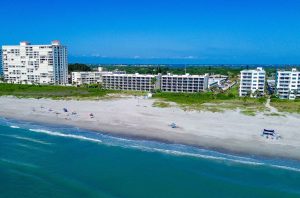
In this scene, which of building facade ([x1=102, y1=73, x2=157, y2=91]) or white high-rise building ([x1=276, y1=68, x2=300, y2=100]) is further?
building facade ([x1=102, y1=73, x2=157, y2=91])

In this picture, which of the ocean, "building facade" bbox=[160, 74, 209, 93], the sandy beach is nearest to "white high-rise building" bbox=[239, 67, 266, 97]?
"building facade" bbox=[160, 74, 209, 93]

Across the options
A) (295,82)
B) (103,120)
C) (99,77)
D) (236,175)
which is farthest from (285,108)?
(99,77)

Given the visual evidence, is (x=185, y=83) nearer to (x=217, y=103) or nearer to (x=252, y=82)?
(x=252, y=82)

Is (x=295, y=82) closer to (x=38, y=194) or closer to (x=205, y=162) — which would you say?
(x=205, y=162)

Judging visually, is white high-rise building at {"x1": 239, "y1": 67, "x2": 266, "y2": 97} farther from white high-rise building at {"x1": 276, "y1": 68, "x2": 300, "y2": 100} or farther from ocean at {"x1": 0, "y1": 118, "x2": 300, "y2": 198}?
Result: ocean at {"x1": 0, "y1": 118, "x2": 300, "y2": 198}

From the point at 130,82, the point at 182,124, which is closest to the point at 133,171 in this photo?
the point at 182,124

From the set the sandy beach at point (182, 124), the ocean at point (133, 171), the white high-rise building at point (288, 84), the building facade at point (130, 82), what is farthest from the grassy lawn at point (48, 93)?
the ocean at point (133, 171)

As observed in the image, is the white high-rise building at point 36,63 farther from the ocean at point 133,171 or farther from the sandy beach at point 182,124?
the ocean at point 133,171
